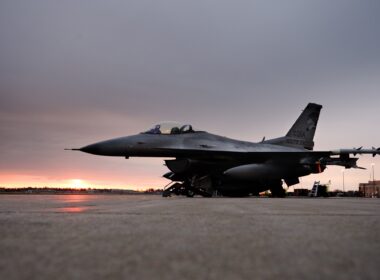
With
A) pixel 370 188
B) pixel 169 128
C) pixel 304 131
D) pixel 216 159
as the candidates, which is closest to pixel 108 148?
pixel 169 128

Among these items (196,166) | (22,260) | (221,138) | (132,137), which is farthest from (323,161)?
(22,260)

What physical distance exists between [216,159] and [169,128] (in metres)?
2.49

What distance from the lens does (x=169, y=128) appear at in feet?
52.4

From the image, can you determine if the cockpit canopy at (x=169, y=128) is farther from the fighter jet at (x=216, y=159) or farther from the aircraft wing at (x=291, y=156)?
the aircraft wing at (x=291, y=156)

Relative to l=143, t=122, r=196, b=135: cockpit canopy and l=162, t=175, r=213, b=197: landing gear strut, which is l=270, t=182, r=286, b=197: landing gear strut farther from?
l=143, t=122, r=196, b=135: cockpit canopy

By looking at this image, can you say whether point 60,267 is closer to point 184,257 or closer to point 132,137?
point 184,257

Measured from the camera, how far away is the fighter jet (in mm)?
15320

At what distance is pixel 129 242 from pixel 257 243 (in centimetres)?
72

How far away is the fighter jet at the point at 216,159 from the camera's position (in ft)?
50.3

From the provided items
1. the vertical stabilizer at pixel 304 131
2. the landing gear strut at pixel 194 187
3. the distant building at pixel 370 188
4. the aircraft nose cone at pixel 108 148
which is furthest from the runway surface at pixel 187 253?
the distant building at pixel 370 188

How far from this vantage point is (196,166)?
1620 cm

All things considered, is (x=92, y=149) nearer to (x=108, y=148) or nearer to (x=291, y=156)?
(x=108, y=148)

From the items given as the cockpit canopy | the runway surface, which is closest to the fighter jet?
the cockpit canopy

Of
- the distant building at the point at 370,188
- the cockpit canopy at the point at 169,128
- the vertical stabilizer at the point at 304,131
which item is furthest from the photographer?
the distant building at the point at 370,188
